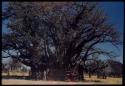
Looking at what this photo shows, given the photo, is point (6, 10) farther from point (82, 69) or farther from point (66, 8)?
point (82, 69)

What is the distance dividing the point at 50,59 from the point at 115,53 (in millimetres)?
3056

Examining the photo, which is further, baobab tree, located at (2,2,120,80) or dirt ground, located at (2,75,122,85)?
baobab tree, located at (2,2,120,80)

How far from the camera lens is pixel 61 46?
18.1 metres

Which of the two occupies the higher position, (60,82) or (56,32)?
(56,32)

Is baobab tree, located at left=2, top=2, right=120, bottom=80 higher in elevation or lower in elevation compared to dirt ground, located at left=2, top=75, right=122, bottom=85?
higher

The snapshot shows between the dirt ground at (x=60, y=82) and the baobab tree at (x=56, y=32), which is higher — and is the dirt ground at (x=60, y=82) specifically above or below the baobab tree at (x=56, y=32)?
below

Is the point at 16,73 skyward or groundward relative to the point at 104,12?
groundward

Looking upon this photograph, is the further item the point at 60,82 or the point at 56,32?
the point at 56,32

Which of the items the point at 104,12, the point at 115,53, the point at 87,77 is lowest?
the point at 87,77

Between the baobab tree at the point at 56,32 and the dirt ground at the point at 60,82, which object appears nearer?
the dirt ground at the point at 60,82

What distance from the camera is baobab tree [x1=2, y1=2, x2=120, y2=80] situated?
1808 centimetres

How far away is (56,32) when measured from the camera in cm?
1816

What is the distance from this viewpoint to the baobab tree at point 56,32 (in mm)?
18078

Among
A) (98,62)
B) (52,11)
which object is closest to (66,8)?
(52,11)
